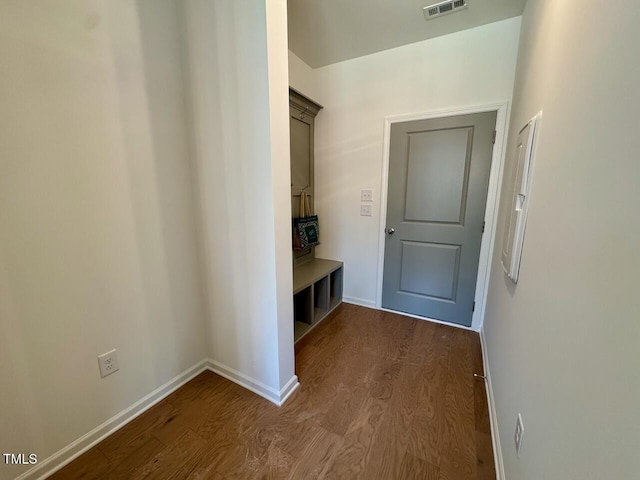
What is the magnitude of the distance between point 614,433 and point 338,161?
2628 millimetres

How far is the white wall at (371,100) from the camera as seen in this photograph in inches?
81.1

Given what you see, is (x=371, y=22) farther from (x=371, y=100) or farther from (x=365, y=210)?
(x=365, y=210)

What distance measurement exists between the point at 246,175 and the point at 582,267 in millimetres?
1424

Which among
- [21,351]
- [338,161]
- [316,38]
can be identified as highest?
[316,38]

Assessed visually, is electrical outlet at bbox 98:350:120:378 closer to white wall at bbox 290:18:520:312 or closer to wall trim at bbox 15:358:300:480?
wall trim at bbox 15:358:300:480

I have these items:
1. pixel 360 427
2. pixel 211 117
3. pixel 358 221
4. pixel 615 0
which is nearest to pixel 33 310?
pixel 211 117

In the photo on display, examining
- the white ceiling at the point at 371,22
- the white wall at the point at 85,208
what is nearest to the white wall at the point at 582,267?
the white ceiling at the point at 371,22

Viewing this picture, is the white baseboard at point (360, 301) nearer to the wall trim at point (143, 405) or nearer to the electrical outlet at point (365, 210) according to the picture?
the electrical outlet at point (365, 210)

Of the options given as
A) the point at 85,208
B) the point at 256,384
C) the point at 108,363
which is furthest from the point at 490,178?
the point at 108,363

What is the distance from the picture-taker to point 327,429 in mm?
1403

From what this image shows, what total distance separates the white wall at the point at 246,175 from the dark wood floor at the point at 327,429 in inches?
9.2

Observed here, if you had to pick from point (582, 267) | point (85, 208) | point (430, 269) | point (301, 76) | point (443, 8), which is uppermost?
point (443, 8)

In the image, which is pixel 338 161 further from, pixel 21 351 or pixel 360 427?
pixel 21 351

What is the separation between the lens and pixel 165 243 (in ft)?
5.10
